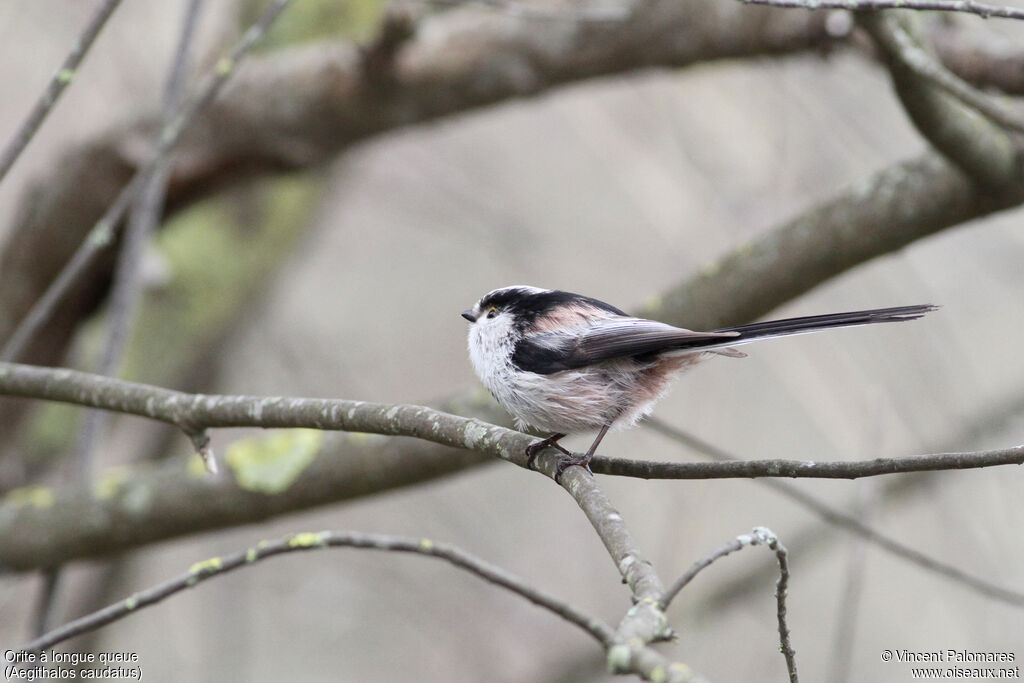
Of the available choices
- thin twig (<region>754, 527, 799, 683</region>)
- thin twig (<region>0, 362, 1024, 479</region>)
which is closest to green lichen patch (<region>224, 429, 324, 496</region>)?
thin twig (<region>0, 362, 1024, 479</region>)

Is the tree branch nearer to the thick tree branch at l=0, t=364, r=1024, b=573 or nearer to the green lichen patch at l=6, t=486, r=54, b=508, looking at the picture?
the thick tree branch at l=0, t=364, r=1024, b=573

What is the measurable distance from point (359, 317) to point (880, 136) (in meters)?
4.14

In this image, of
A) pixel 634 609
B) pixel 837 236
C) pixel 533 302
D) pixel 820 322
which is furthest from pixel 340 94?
pixel 634 609

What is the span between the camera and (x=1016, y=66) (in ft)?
10.3

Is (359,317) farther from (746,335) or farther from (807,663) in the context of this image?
(746,335)

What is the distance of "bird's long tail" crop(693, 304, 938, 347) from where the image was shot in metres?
1.67

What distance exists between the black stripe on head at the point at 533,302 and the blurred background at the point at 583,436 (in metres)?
1.08

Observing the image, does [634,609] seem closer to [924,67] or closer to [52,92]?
[924,67]

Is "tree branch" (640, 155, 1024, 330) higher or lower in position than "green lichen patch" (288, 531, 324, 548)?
higher

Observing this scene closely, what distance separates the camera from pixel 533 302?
2326 millimetres

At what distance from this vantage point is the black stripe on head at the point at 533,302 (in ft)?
7.44

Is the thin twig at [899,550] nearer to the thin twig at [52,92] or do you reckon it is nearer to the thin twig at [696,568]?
the thin twig at [696,568]

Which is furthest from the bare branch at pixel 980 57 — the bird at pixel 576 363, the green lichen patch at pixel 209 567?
the green lichen patch at pixel 209 567

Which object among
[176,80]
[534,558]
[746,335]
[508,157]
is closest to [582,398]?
[746,335]
